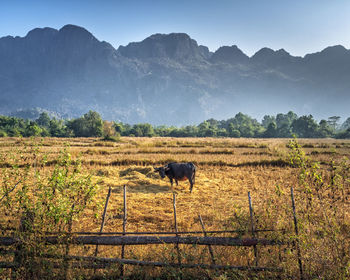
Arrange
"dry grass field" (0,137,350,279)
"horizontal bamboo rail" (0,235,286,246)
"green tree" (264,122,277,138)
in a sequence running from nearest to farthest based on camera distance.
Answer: "dry grass field" (0,137,350,279) < "horizontal bamboo rail" (0,235,286,246) < "green tree" (264,122,277,138)

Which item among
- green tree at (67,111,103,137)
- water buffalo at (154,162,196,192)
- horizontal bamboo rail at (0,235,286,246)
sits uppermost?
green tree at (67,111,103,137)

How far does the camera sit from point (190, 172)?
12516mm

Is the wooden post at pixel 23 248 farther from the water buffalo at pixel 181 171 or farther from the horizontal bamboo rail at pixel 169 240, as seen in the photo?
the water buffalo at pixel 181 171

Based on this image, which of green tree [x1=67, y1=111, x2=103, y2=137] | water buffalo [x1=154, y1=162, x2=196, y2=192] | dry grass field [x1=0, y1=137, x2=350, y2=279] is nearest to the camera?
dry grass field [x1=0, y1=137, x2=350, y2=279]

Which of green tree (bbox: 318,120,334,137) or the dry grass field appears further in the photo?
green tree (bbox: 318,120,334,137)

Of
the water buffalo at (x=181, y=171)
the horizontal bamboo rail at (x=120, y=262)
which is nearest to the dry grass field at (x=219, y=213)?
the horizontal bamboo rail at (x=120, y=262)

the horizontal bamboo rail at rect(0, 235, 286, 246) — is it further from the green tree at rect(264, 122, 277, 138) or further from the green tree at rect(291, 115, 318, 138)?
the green tree at rect(291, 115, 318, 138)

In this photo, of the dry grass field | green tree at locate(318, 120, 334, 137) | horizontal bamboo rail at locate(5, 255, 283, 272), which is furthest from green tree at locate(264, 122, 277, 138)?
horizontal bamboo rail at locate(5, 255, 283, 272)

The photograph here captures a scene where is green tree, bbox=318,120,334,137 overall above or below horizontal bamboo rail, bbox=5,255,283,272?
above

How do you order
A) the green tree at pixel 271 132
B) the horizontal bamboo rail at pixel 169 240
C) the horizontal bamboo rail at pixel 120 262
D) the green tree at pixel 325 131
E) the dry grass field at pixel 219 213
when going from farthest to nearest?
1. the green tree at pixel 325 131
2. the green tree at pixel 271 132
3. the horizontal bamboo rail at pixel 169 240
4. the dry grass field at pixel 219 213
5. the horizontal bamboo rail at pixel 120 262

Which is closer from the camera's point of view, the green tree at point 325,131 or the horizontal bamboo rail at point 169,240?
the horizontal bamboo rail at point 169,240

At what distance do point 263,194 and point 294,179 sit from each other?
5.83 meters

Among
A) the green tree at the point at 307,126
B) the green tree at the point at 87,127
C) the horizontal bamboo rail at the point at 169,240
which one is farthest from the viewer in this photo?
the green tree at the point at 307,126

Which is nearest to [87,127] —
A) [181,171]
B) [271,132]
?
[181,171]
